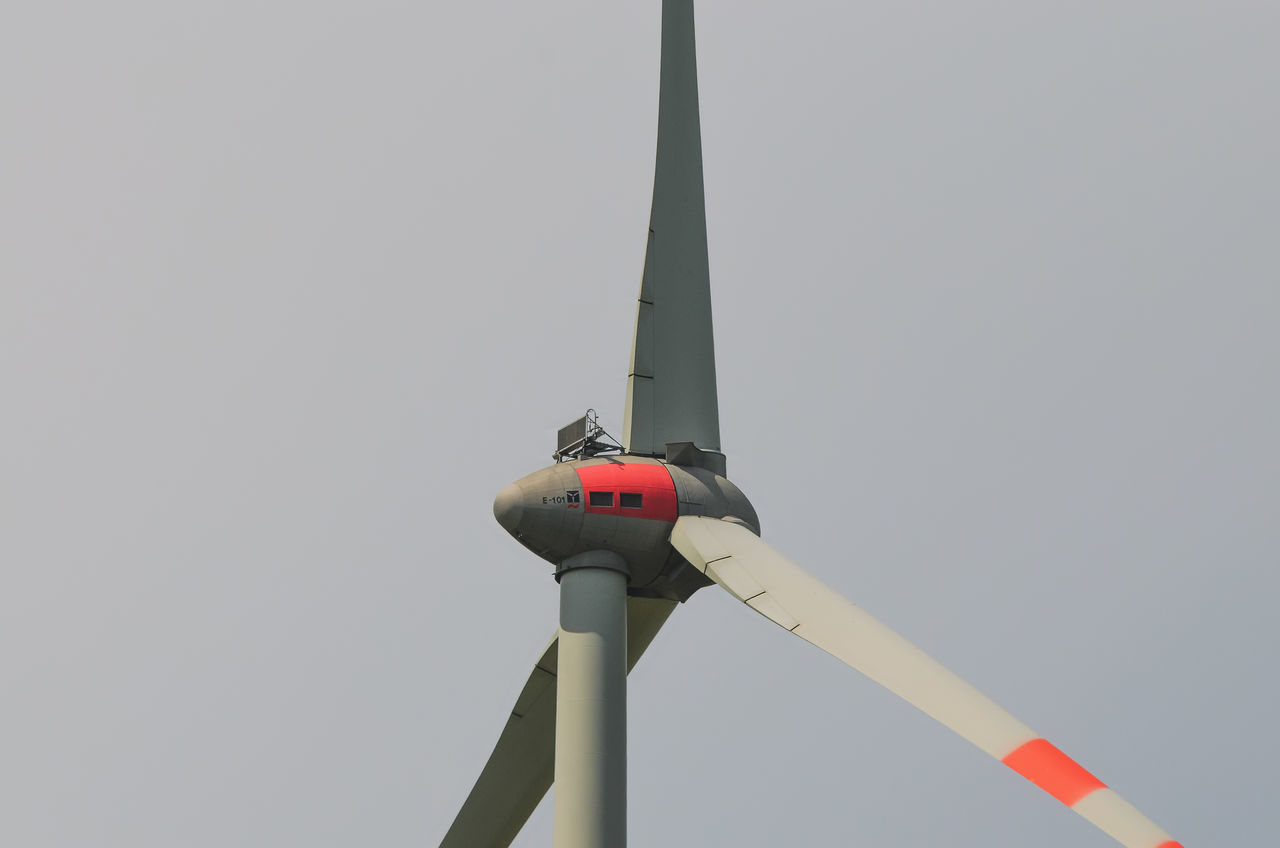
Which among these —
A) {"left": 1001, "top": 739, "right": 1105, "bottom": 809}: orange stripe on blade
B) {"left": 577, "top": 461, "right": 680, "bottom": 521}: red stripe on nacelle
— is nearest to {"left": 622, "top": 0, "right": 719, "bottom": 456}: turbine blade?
{"left": 577, "top": 461, "right": 680, "bottom": 521}: red stripe on nacelle

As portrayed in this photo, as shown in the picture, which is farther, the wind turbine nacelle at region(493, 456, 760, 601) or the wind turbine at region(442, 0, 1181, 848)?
the wind turbine nacelle at region(493, 456, 760, 601)

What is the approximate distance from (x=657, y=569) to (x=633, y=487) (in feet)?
5.73

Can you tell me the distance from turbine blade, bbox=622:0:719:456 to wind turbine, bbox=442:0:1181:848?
0.04m

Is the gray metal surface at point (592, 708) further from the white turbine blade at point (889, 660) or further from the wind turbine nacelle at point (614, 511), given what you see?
the white turbine blade at point (889, 660)

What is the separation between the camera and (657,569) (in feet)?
107

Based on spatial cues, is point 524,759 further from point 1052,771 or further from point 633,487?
point 1052,771

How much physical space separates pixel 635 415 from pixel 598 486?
2641 millimetres

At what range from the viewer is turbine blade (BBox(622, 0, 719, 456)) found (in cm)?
3478

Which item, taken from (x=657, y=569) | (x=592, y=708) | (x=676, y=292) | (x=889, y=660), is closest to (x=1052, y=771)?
(x=889, y=660)

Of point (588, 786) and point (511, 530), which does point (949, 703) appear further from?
point (511, 530)

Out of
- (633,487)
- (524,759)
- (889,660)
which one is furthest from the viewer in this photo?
(524,759)

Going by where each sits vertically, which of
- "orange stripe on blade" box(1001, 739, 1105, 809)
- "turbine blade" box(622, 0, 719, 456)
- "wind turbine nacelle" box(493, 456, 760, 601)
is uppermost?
"turbine blade" box(622, 0, 719, 456)

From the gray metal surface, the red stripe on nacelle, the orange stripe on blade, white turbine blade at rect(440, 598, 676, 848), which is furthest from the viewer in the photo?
white turbine blade at rect(440, 598, 676, 848)

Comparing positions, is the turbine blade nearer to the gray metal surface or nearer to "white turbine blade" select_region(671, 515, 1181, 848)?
"white turbine blade" select_region(671, 515, 1181, 848)
